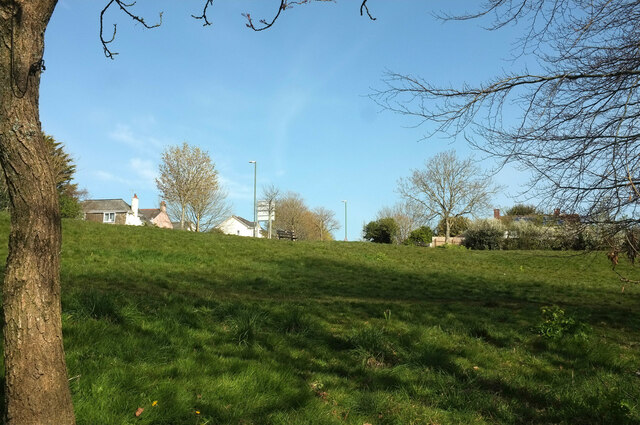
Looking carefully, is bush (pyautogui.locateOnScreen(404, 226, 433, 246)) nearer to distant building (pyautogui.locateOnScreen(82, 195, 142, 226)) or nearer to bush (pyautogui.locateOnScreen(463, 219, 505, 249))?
bush (pyautogui.locateOnScreen(463, 219, 505, 249))

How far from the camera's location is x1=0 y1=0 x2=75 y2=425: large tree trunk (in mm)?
2367

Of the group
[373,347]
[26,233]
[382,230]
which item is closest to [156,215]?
[382,230]

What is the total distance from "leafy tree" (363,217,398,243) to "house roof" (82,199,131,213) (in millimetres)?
35763

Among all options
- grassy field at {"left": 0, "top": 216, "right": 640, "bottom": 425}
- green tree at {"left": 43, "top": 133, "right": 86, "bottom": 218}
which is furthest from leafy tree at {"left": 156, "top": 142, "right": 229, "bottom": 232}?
grassy field at {"left": 0, "top": 216, "right": 640, "bottom": 425}

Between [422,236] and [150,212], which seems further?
[150,212]

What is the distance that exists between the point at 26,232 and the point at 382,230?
147 feet

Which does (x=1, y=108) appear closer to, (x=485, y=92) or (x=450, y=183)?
(x=485, y=92)

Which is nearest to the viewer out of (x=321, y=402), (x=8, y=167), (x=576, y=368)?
(x=8, y=167)

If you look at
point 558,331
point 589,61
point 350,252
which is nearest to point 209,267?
point 350,252

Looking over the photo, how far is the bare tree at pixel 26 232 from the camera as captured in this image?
7.77 feet

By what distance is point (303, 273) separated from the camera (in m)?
14.0

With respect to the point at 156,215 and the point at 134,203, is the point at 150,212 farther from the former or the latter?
the point at 134,203

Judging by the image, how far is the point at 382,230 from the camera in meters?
46.4

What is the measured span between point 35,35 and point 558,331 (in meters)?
6.15
